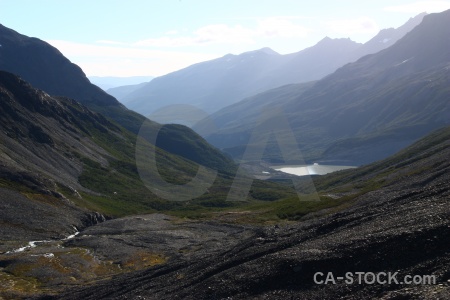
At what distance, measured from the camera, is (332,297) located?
43.2 meters

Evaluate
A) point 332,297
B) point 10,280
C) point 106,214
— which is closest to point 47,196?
point 106,214

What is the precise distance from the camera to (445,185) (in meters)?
71.8

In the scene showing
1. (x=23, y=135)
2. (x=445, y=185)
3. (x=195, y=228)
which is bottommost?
(x=195, y=228)

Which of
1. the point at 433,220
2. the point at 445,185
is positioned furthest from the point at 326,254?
the point at 445,185

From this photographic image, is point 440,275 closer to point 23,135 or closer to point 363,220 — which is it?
point 363,220

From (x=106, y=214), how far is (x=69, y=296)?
285 feet

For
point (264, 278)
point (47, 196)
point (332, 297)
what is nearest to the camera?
point (332, 297)

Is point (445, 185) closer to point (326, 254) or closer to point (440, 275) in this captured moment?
point (326, 254)

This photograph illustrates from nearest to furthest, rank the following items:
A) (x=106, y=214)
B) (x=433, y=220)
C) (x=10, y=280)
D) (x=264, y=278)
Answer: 1. (x=433, y=220)
2. (x=264, y=278)
3. (x=10, y=280)
4. (x=106, y=214)

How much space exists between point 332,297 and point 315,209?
3430 inches

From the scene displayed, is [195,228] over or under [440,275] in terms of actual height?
under

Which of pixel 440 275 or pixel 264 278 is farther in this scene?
pixel 264 278

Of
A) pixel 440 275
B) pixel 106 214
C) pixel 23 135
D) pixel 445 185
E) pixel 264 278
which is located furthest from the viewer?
pixel 23 135

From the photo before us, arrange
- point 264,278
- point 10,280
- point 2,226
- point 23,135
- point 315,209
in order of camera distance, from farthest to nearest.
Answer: point 23,135 → point 315,209 → point 2,226 → point 10,280 → point 264,278
